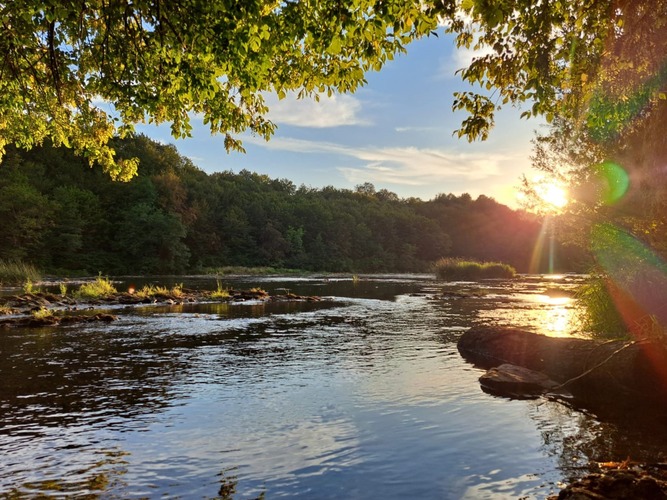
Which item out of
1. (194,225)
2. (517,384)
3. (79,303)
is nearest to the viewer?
(517,384)

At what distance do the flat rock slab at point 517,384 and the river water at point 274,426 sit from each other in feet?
1.42

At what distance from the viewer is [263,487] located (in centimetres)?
584

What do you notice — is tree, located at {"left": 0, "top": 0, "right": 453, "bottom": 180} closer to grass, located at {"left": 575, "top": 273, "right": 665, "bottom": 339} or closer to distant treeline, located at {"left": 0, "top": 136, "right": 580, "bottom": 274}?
grass, located at {"left": 575, "top": 273, "right": 665, "bottom": 339}

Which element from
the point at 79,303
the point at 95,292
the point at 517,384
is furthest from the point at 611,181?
the point at 95,292

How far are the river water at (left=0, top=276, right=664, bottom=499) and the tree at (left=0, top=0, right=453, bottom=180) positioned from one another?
6.03 m

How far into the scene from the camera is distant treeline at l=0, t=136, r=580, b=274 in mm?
74250

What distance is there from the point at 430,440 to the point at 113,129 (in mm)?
12827

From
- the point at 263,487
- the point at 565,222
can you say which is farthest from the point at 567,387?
the point at 565,222

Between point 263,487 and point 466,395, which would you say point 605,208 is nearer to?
point 466,395

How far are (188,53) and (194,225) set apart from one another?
100525 millimetres

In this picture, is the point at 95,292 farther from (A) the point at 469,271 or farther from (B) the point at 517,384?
(A) the point at 469,271

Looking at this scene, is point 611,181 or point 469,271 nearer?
point 611,181

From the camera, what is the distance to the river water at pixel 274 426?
6004 mm

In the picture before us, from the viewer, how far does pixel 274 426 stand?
812cm
